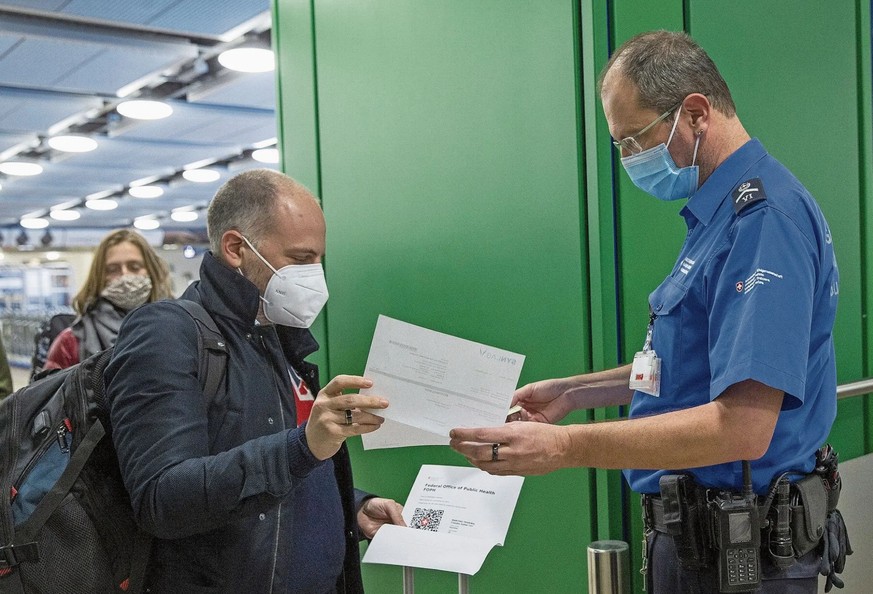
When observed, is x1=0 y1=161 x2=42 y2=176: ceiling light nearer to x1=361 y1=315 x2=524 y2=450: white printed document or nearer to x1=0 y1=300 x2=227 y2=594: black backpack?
x1=0 y1=300 x2=227 y2=594: black backpack

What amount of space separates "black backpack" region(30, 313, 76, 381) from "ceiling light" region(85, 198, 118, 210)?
1131 cm

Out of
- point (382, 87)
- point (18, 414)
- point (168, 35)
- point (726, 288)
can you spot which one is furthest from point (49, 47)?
point (726, 288)

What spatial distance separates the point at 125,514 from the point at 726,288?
3.99 ft

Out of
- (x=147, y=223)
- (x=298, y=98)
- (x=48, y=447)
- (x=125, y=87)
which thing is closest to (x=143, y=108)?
(x=125, y=87)

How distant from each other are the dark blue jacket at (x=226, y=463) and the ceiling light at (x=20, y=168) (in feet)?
32.6

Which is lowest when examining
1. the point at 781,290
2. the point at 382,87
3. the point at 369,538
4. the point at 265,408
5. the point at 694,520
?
the point at 369,538

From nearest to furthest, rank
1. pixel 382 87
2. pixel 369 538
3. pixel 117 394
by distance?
pixel 117 394 < pixel 369 538 < pixel 382 87

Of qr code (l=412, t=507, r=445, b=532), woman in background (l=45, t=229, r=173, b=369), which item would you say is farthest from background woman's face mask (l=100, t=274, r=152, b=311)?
qr code (l=412, t=507, r=445, b=532)

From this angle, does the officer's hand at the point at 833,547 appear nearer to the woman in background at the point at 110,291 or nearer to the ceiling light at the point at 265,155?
the woman in background at the point at 110,291

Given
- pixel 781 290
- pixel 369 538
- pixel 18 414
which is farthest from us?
pixel 369 538

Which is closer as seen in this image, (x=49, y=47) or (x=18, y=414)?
(x=18, y=414)

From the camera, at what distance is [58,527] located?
157 centimetres

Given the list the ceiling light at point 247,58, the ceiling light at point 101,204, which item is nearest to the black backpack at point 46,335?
the ceiling light at point 247,58

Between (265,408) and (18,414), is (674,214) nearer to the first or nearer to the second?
(265,408)
